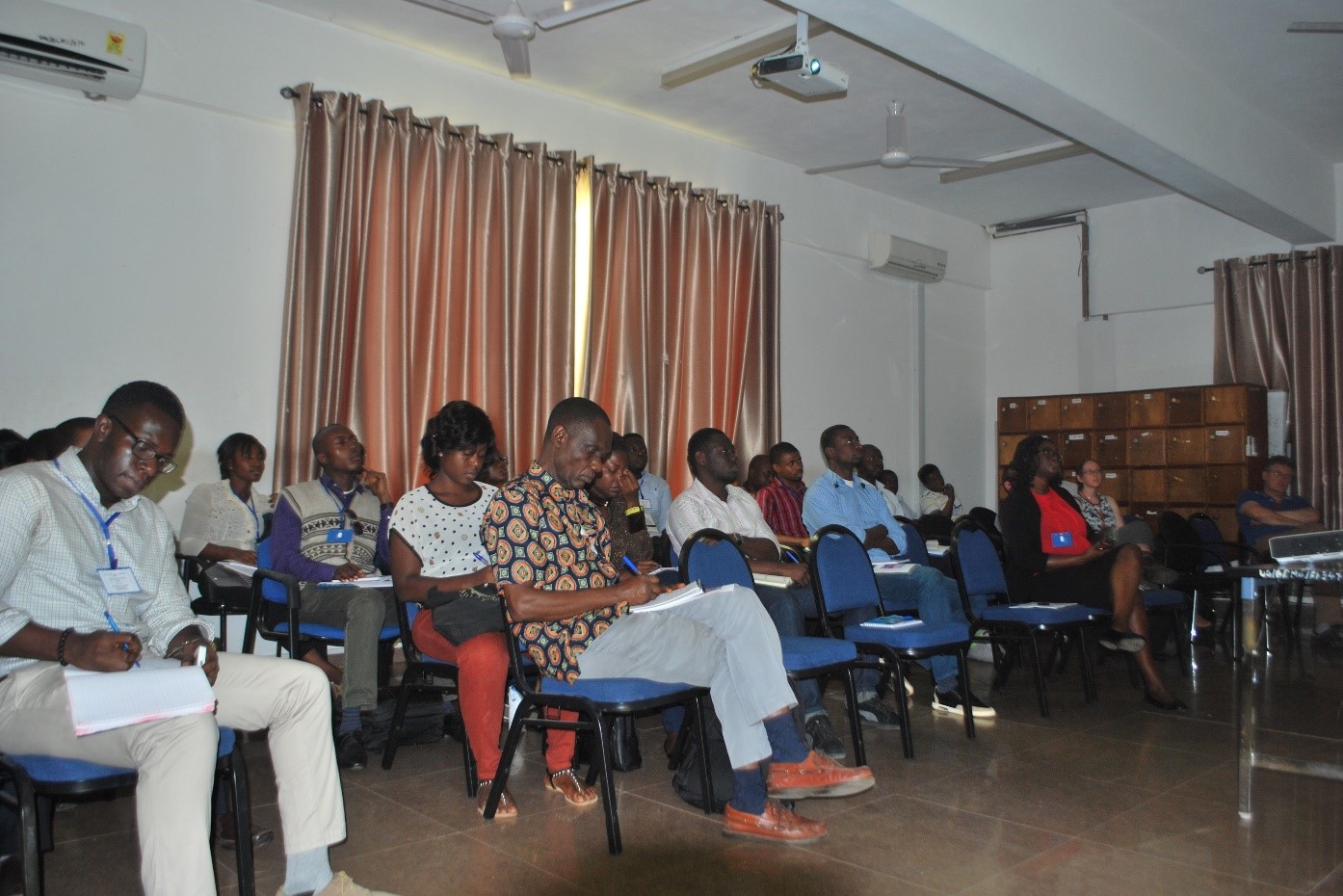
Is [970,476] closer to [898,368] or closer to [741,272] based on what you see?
[898,368]

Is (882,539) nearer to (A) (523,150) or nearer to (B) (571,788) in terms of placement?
(B) (571,788)

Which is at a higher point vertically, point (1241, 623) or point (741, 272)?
point (741, 272)

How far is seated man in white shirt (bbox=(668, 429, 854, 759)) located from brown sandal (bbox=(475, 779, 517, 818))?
1294mm

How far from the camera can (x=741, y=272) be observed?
7.73 meters

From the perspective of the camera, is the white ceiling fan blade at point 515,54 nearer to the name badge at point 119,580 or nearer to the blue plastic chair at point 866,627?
the blue plastic chair at point 866,627

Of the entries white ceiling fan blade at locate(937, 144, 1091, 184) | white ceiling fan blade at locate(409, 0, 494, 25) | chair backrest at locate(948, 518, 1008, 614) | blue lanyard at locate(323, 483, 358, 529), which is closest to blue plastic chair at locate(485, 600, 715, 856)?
blue lanyard at locate(323, 483, 358, 529)

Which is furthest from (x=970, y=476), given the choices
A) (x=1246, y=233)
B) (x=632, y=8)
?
(x=632, y=8)

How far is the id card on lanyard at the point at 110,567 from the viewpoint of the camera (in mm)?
2250

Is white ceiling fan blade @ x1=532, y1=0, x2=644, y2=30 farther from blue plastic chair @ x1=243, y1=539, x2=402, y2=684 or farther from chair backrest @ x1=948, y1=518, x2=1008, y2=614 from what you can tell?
chair backrest @ x1=948, y1=518, x2=1008, y2=614

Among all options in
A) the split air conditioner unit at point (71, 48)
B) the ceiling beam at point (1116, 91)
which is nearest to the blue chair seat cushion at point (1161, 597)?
the ceiling beam at point (1116, 91)

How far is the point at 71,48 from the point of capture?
4.57 metres

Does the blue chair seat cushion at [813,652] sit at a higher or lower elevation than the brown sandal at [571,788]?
higher

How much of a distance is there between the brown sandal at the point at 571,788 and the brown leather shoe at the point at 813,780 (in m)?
0.65

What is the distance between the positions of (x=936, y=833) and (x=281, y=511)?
2.81 meters
